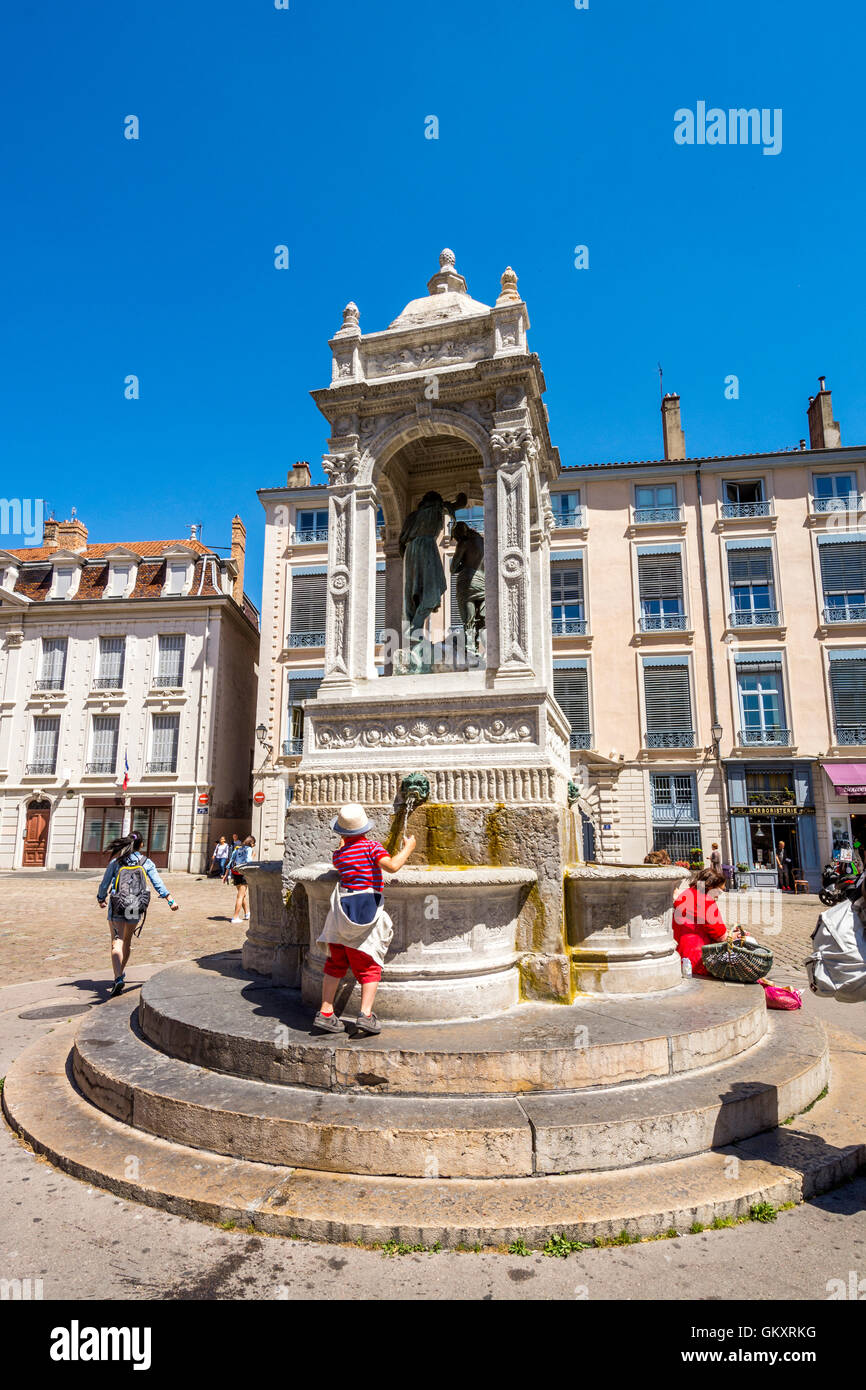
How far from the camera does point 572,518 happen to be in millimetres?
27062

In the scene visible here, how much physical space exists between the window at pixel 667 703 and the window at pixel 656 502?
510 cm

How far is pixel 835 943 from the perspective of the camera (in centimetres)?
327

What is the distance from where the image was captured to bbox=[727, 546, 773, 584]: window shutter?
2594 cm

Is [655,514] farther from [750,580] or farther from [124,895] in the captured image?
[124,895]

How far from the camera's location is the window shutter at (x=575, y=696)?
1013 inches

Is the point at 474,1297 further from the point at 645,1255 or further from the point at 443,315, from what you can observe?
the point at 443,315

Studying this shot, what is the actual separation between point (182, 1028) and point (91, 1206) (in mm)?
1047

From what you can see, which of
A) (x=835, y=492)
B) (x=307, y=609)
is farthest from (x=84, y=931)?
(x=835, y=492)

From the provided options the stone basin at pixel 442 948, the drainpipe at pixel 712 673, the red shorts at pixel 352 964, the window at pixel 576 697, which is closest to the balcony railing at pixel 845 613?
the drainpipe at pixel 712 673

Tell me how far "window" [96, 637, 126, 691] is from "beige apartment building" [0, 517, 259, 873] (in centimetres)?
5
